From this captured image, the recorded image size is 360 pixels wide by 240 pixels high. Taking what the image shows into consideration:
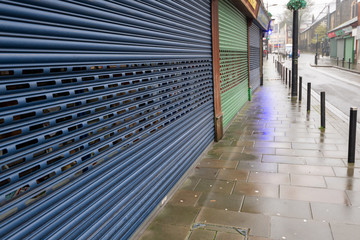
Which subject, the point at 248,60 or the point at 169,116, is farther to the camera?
the point at 248,60

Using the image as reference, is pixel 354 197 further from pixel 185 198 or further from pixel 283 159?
pixel 185 198

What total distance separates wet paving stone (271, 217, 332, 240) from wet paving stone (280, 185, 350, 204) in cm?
63

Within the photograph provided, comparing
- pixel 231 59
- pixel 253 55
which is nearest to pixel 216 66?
pixel 231 59

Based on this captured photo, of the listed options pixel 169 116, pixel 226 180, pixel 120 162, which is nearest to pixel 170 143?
pixel 169 116

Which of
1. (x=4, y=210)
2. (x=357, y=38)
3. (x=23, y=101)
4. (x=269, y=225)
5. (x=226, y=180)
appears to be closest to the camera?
(x=4, y=210)

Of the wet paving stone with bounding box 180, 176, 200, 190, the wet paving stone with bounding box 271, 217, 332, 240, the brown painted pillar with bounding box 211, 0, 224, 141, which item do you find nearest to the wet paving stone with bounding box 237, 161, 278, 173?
the wet paving stone with bounding box 180, 176, 200, 190

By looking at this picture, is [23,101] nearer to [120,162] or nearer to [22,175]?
[22,175]

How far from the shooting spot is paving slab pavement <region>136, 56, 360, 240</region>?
11.2 ft

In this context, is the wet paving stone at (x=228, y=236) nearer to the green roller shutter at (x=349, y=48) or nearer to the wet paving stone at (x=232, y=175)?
the wet paving stone at (x=232, y=175)

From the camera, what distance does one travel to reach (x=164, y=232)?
344cm

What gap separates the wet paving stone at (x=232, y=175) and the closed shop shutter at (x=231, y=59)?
316 cm

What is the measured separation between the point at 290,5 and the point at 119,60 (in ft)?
40.8

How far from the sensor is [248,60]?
553 inches

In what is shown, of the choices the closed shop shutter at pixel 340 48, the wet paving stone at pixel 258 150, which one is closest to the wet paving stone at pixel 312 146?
the wet paving stone at pixel 258 150
